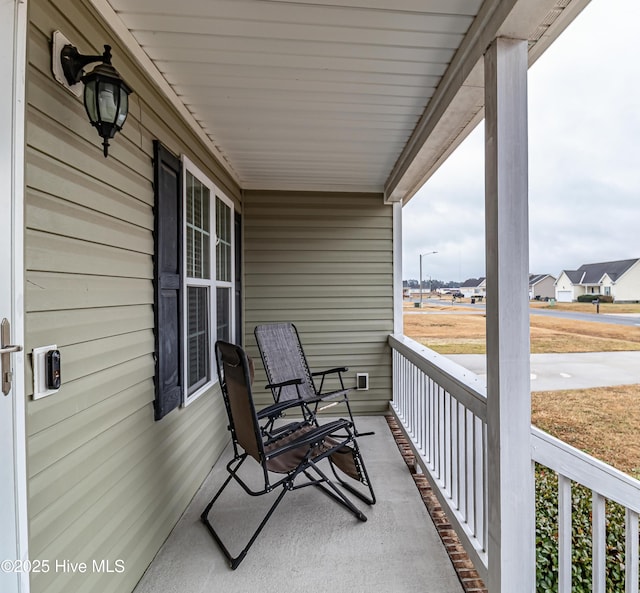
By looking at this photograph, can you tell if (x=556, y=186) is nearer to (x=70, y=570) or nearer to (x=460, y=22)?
(x=460, y=22)

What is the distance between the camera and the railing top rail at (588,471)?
3.42 feet

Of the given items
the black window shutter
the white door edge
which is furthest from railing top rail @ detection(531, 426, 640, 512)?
the black window shutter

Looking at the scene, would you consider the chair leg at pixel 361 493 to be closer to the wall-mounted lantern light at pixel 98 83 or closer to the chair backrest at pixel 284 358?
the chair backrest at pixel 284 358

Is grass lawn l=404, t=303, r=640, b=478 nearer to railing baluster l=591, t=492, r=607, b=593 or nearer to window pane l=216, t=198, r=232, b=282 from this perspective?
railing baluster l=591, t=492, r=607, b=593

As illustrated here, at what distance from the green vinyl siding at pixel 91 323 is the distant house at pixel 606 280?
1851 millimetres

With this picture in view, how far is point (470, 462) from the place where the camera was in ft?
6.79

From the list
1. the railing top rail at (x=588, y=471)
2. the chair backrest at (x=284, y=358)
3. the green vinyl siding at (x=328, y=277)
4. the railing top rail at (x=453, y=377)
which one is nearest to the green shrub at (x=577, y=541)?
the railing top rail at (x=588, y=471)

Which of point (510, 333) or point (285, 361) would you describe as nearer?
point (510, 333)

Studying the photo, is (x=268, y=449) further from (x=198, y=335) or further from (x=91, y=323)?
(x=91, y=323)

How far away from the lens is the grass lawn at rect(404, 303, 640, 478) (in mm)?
1103

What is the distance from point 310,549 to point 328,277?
2812mm

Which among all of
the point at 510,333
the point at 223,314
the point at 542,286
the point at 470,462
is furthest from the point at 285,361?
the point at 542,286

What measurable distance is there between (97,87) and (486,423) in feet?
6.99

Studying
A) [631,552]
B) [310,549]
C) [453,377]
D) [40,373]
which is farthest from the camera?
[453,377]
